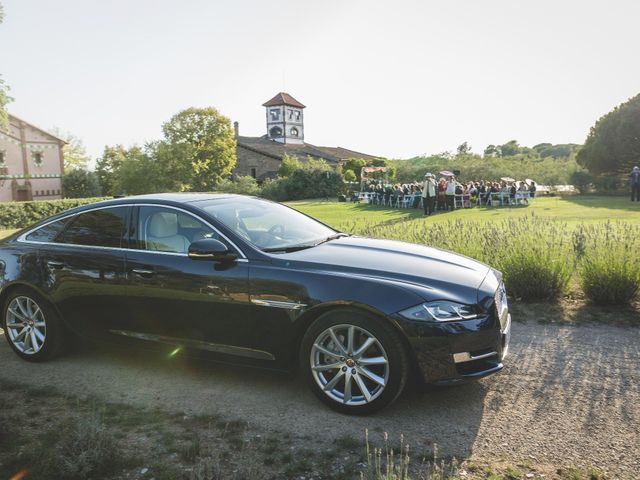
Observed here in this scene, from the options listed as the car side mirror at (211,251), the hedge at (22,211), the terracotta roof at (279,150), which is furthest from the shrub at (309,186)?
the car side mirror at (211,251)

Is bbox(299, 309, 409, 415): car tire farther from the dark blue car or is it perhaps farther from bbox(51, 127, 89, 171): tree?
bbox(51, 127, 89, 171): tree

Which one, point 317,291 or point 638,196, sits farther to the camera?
point 638,196

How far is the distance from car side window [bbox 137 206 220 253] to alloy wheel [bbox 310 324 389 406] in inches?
52.7

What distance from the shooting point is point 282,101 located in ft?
297

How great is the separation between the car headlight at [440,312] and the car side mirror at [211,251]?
Result: 4.88 feet

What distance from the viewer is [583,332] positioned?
5.81 m

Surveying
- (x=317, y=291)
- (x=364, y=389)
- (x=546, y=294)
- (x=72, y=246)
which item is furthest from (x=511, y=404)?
(x=72, y=246)

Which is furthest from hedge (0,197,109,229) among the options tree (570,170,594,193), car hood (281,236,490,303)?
tree (570,170,594,193)

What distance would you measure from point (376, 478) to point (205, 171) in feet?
184

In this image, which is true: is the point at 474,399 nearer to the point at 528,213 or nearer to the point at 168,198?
the point at 168,198

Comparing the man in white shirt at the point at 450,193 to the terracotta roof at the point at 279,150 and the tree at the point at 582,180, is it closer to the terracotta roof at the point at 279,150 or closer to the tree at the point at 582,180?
the tree at the point at 582,180

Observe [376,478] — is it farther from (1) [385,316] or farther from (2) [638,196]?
(2) [638,196]

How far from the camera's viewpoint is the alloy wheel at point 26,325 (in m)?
5.25

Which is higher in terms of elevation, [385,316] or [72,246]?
[72,246]
